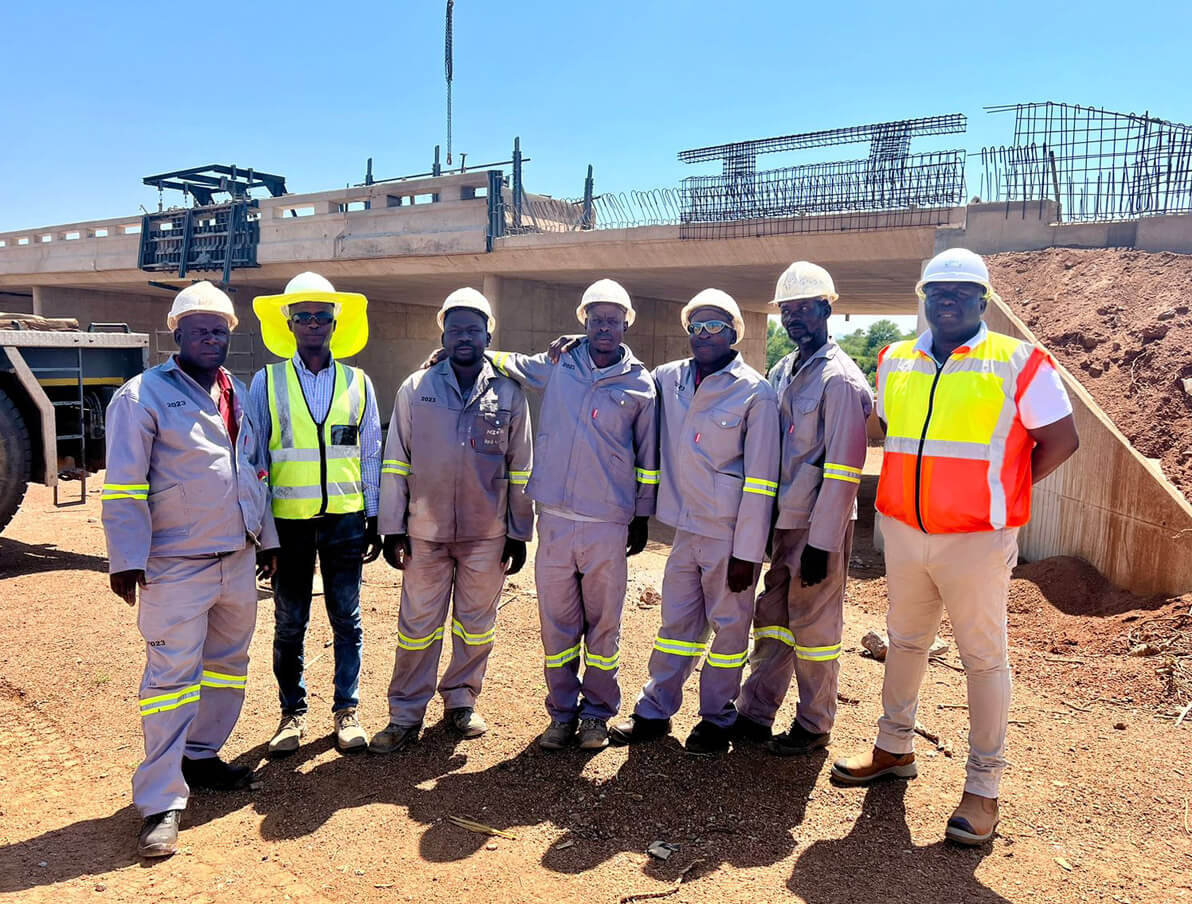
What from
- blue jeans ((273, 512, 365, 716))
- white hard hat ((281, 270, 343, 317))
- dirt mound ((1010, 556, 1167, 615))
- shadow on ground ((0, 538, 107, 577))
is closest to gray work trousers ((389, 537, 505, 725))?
blue jeans ((273, 512, 365, 716))

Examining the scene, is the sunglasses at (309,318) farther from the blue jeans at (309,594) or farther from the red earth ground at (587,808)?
the red earth ground at (587,808)

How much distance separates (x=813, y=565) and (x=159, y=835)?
9.19 feet

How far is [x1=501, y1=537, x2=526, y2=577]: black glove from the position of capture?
4164 mm

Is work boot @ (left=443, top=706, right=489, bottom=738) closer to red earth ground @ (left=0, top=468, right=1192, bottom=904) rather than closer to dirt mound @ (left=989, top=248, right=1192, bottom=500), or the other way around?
red earth ground @ (left=0, top=468, right=1192, bottom=904)

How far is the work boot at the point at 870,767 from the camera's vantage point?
145 inches

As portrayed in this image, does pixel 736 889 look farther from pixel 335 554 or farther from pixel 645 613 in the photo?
pixel 645 613

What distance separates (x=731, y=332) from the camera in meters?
3.93

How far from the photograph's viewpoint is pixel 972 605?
323 centimetres

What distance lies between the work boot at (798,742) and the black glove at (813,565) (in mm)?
818

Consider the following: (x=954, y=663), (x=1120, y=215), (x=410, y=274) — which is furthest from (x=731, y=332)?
(x=410, y=274)

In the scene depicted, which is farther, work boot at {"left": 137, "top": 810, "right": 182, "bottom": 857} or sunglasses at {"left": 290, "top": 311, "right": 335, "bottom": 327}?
sunglasses at {"left": 290, "top": 311, "right": 335, "bottom": 327}

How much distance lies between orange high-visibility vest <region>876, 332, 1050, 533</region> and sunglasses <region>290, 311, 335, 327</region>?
2.60 m

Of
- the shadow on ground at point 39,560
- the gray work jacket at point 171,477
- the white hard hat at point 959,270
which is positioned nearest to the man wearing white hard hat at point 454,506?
the gray work jacket at point 171,477

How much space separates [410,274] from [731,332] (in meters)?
11.7
